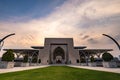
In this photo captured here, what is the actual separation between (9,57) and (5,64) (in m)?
1.79

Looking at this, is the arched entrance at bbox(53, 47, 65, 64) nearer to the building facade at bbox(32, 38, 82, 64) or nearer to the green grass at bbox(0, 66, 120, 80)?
the building facade at bbox(32, 38, 82, 64)

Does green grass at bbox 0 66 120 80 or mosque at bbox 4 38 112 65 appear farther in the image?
mosque at bbox 4 38 112 65

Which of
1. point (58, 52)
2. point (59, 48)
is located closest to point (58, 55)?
point (58, 52)

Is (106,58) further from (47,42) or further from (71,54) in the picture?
(47,42)

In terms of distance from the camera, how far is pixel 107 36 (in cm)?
2870

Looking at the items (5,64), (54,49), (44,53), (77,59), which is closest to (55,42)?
(54,49)

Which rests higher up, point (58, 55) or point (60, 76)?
point (58, 55)

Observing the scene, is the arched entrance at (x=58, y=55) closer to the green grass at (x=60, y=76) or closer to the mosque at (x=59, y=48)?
the mosque at (x=59, y=48)

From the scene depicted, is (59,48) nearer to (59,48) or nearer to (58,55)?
(59,48)

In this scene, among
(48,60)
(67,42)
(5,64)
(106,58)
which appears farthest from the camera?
(67,42)

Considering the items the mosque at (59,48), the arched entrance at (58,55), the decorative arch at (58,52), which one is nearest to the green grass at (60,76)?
the mosque at (59,48)

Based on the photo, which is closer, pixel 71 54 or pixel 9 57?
pixel 9 57

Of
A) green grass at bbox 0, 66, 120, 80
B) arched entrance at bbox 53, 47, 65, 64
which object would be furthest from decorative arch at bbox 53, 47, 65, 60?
green grass at bbox 0, 66, 120, 80

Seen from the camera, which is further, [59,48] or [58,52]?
[58,52]
